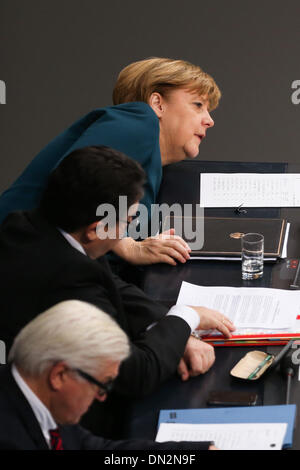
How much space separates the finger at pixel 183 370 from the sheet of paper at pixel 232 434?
0.60ft

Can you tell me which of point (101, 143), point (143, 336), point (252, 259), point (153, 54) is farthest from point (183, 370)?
point (153, 54)

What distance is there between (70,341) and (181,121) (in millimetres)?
1666

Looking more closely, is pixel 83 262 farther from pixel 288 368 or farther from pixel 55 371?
pixel 288 368

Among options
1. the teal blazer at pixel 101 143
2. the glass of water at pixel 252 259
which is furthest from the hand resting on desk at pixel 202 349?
the teal blazer at pixel 101 143

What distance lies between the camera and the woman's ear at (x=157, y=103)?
2.82m

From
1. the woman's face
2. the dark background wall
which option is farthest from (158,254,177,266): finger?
the dark background wall

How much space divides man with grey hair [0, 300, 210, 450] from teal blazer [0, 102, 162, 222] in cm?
107

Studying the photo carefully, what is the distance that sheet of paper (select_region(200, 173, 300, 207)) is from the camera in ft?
8.95

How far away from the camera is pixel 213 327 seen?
1.91m

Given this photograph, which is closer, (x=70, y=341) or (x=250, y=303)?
(x=70, y=341)

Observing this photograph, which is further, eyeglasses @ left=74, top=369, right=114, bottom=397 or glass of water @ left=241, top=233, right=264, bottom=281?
glass of water @ left=241, top=233, right=264, bottom=281

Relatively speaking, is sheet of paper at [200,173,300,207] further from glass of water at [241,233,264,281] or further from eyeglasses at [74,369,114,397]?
eyeglasses at [74,369,114,397]

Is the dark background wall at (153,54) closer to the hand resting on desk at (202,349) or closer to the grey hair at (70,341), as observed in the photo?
the hand resting on desk at (202,349)

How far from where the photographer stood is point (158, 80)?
280 cm
